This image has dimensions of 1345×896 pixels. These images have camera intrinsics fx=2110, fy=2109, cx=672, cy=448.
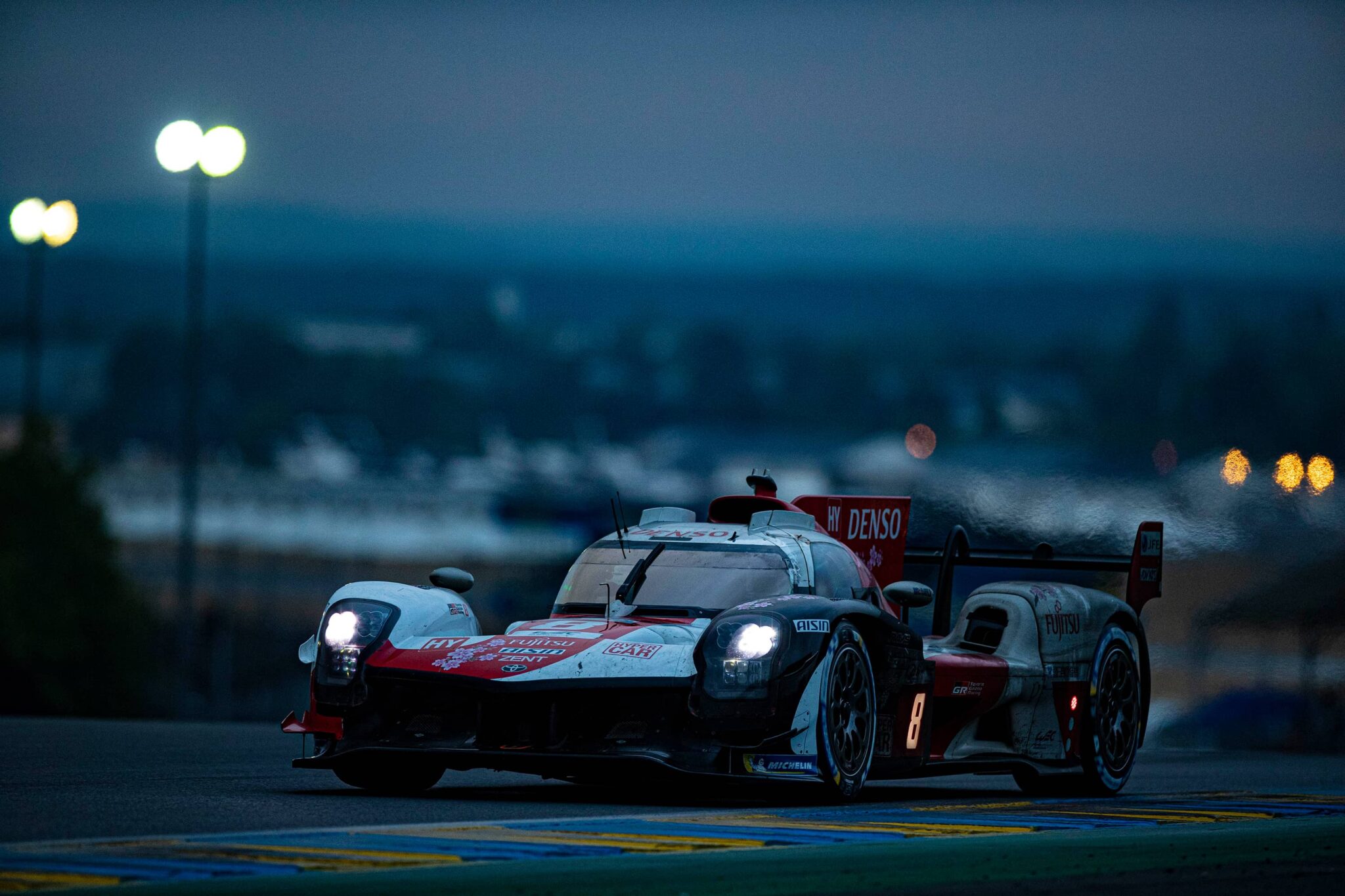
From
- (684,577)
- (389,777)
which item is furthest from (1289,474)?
(389,777)

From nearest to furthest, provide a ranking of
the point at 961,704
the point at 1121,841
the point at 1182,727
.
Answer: the point at 1121,841, the point at 961,704, the point at 1182,727

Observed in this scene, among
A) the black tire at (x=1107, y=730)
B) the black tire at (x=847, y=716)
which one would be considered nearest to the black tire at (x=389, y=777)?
the black tire at (x=847, y=716)

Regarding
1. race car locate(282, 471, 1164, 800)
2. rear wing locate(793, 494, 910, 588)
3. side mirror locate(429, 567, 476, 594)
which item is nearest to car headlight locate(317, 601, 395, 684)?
race car locate(282, 471, 1164, 800)

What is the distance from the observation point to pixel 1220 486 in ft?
68.4

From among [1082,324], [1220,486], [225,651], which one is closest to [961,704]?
[1220,486]

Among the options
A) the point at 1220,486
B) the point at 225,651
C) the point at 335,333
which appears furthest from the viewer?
the point at 335,333

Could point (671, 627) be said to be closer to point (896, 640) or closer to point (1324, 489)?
point (896, 640)

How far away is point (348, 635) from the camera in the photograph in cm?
984

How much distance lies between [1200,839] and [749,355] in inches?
5651

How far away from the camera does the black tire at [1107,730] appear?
39.6 ft

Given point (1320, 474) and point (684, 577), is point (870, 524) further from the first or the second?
point (1320, 474)

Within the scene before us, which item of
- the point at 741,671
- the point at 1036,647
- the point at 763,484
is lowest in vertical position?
the point at 741,671

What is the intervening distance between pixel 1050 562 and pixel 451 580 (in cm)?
406

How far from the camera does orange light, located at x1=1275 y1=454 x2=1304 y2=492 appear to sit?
2100 cm
